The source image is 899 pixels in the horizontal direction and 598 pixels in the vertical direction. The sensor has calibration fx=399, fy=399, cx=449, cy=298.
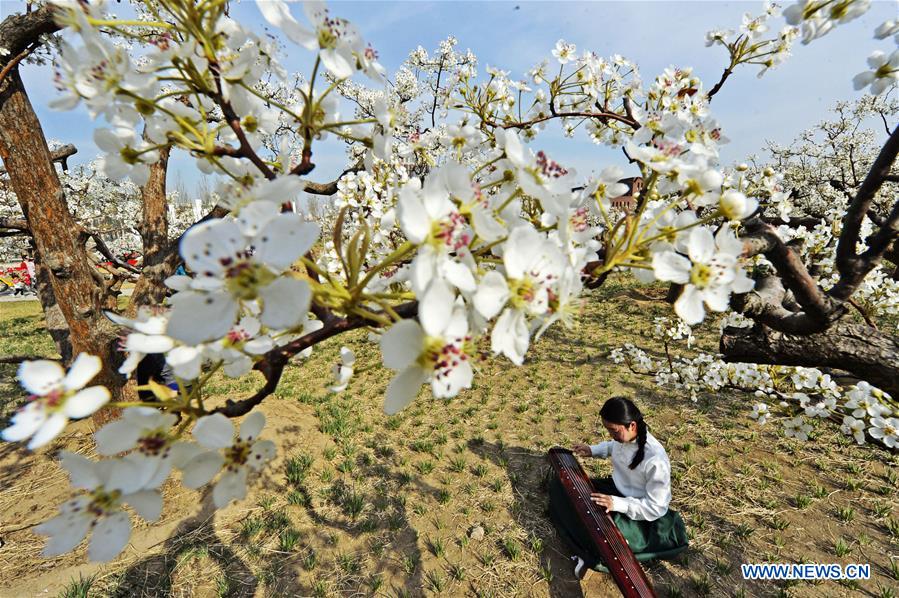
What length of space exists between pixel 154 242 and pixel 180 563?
2.59m

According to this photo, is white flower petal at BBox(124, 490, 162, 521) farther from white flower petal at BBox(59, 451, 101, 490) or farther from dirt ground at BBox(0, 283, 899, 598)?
dirt ground at BBox(0, 283, 899, 598)

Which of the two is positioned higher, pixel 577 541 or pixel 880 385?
pixel 880 385

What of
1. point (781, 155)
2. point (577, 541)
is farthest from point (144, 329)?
point (781, 155)

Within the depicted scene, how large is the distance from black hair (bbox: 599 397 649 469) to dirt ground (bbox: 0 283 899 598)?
796 millimetres

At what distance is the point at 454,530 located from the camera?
10.4 feet

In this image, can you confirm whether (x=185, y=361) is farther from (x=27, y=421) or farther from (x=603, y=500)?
(x=603, y=500)

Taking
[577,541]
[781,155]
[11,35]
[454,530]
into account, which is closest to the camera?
[11,35]

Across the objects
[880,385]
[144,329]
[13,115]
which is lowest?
[880,385]

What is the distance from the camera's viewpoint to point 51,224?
2850 mm

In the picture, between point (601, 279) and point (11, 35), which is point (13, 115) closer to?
point (11, 35)

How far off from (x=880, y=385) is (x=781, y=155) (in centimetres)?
1357

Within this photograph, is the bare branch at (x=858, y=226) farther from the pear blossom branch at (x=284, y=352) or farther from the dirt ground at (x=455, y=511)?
the pear blossom branch at (x=284, y=352)

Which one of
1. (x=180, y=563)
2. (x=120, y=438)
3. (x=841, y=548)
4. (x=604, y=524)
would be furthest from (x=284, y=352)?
(x=841, y=548)

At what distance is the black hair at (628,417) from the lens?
275 centimetres
